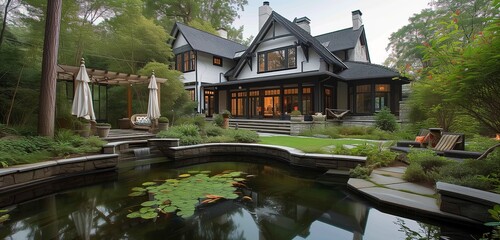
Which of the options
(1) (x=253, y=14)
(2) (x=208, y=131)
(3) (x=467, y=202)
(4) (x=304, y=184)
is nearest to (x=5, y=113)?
(2) (x=208, y=131)

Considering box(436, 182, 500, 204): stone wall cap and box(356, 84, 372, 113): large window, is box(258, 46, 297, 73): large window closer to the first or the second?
box(356, 84, 372, 113): large window

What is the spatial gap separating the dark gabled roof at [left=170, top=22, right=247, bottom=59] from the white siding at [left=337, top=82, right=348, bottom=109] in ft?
29.0

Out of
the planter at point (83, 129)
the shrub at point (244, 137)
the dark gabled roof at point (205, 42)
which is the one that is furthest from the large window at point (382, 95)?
the planter at point (83, 129)

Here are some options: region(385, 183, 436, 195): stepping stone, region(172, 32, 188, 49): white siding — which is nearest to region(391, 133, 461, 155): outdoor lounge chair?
region(385, 183, 436, 195): stepping stone

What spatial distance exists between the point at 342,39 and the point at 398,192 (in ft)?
53.7

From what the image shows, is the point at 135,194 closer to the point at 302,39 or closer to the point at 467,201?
the point at 467,201

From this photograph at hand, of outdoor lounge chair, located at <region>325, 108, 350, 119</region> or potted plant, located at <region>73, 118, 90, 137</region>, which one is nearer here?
potted plant, located at <region>73, 118, 90, 137</region>

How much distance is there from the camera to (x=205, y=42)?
61.8 ft

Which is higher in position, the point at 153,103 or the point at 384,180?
the point at 153,103

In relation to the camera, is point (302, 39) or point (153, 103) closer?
point (153, 103)

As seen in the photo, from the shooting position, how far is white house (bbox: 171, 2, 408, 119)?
14.5 meters

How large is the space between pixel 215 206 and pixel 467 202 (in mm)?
3317

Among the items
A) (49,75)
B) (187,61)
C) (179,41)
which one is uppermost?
(179,41)

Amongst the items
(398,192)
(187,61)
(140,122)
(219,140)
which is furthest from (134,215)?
(187,61)
